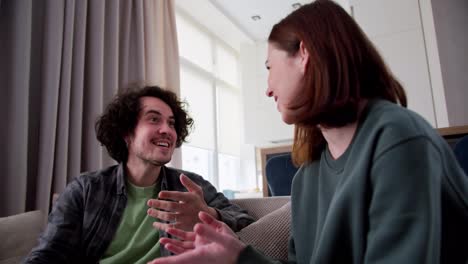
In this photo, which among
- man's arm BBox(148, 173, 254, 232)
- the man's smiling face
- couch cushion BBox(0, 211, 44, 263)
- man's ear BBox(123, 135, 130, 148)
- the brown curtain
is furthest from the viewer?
the brown curtain

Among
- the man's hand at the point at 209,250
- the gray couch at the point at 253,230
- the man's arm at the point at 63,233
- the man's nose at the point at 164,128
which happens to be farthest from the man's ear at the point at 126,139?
the man's hand at the point at 209,250

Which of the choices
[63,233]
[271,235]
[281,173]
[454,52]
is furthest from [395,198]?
[454,52]

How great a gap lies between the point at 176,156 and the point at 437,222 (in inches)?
112

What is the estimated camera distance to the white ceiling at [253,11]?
13.7ft

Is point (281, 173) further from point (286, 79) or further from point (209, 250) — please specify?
point (209, 250)

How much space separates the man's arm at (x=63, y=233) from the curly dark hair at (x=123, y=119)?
→ 379 millimetres

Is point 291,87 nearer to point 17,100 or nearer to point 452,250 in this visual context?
point 452,250

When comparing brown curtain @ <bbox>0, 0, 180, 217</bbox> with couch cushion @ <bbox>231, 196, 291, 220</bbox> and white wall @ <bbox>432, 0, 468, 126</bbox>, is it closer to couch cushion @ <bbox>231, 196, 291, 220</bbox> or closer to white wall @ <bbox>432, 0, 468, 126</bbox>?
couch cushion @ <bbox>231, 196, 291, 220</bbox>

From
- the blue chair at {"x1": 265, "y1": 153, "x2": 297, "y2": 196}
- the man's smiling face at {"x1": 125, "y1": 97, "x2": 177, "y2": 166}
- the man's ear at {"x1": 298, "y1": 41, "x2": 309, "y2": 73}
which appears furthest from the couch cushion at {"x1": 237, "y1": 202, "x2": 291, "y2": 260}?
the blue chair at {"x1": 265, "y1": 153, "x2": 297, "y2": 196}

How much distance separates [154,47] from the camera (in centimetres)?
312

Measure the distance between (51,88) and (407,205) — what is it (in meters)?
2.00

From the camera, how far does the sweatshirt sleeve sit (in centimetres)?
50

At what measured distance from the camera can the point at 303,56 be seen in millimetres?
729

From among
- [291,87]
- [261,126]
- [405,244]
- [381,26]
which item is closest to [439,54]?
[381,26]
